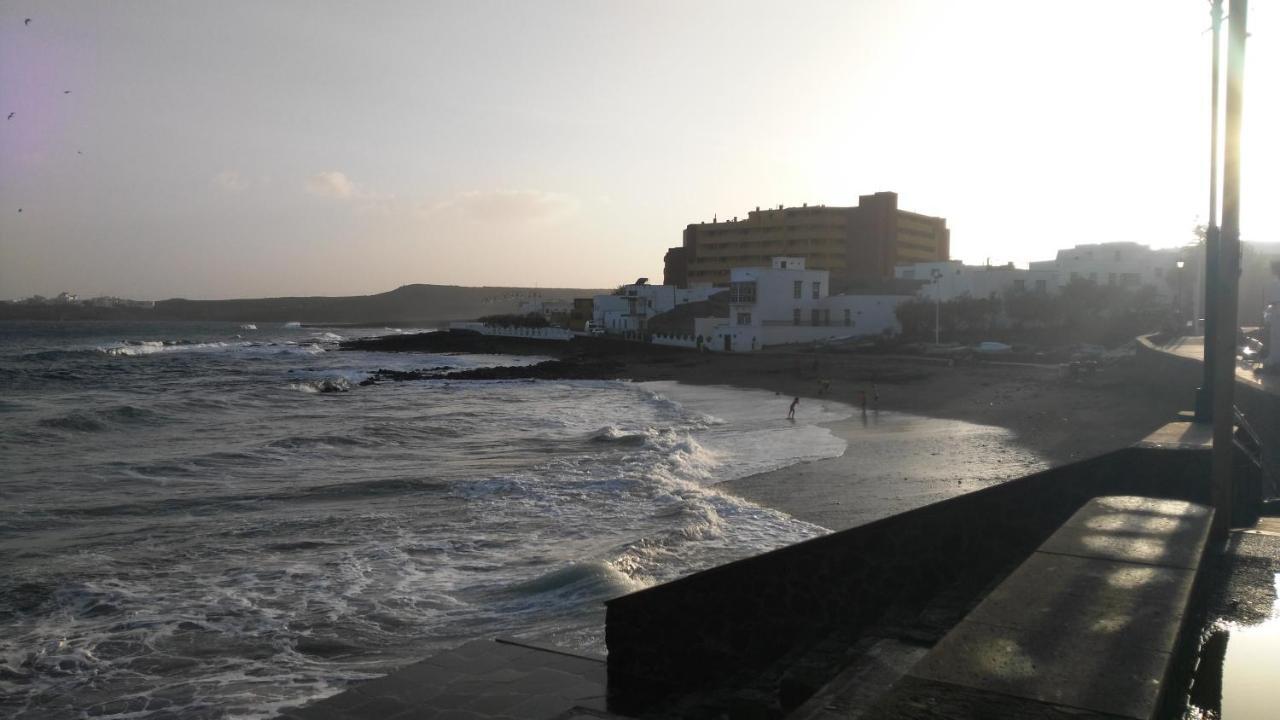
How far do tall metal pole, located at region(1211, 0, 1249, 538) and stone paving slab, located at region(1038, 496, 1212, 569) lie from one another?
0.29 meters

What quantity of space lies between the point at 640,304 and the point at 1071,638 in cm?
8083

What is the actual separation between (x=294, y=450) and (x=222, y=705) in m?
16.8

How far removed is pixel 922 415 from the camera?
28969 millimetres

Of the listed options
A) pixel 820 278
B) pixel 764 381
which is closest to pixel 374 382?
pixel 764 381

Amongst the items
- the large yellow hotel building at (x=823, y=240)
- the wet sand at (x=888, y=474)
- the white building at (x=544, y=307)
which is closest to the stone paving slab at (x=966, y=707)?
the wet sand at (x=888, y=474)

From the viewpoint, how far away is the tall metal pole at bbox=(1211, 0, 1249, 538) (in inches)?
272

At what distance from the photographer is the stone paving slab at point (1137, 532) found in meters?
5.87

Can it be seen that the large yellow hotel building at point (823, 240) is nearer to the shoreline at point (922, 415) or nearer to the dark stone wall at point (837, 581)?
the shoreline at point (922, 415)

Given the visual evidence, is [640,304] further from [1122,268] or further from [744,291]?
[1122,268]

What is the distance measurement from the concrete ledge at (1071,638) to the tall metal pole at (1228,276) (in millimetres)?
872

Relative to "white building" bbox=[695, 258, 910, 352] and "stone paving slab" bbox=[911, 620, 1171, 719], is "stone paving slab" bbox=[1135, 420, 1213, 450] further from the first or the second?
"white building" bbox=[695, 258, 910, 352]

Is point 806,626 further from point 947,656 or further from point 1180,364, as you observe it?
point 1180,364

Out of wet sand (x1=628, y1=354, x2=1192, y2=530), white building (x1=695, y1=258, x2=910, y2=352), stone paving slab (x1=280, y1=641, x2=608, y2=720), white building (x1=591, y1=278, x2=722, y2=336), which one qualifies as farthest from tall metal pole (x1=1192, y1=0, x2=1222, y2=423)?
white building (x1=591, y1=278, x2=722, y2=336)

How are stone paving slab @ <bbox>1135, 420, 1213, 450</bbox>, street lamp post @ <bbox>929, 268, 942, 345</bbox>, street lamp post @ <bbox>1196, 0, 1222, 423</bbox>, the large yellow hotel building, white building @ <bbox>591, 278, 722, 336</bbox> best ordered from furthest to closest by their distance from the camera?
1. the large yellow hotel building
2. white building @ <bbox>591, 278, 722, 336</bbox>
3. street lamp post @ <bbox>929, 268, 942, 345</bbox>
4. street lamp post @ <bbox>1196, 0, 1222, 423</bbox>
5. stone paving slab @ <bbox>1135, 420, 1213, 450</bbox>
